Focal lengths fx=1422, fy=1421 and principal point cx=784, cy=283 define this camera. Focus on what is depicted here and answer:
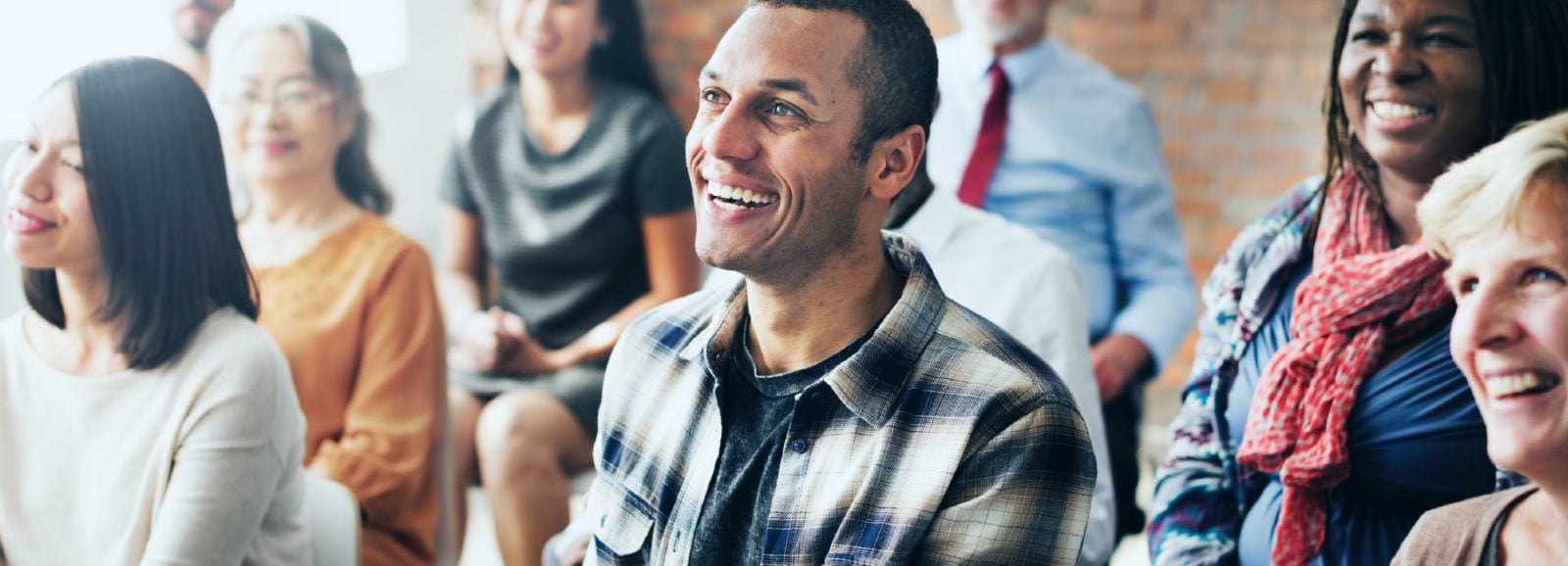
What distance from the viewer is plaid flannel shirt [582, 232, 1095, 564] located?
130cm

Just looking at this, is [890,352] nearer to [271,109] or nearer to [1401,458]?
[1401,458]

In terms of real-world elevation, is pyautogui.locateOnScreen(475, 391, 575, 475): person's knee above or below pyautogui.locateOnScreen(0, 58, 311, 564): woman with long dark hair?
below

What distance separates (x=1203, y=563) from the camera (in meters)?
1.78

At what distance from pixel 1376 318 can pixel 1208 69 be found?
11.4ft

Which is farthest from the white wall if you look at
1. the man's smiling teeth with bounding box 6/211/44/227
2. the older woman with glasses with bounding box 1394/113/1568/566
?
the older woman with glasses with bounding box 1394/113/1568/566

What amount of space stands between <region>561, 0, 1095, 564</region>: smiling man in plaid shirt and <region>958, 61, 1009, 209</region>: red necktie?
127cm

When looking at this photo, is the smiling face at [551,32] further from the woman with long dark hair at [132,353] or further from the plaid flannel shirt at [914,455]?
the plaid flannel shirt at [914,455]

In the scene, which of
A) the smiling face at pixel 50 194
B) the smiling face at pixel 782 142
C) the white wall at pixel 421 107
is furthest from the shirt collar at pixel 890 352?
the white wall at pixel 421 107

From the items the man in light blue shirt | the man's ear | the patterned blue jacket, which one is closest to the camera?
the man's ear

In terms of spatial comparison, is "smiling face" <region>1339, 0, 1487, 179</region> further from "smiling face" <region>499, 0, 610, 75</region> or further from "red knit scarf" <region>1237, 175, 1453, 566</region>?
"smiling face" <region>499, 0, 610, 75</region>

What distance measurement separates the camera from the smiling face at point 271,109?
2389mm

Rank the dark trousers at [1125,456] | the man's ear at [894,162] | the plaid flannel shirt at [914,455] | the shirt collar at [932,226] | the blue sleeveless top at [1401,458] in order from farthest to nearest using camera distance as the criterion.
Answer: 1. the dark trousers at [1125,456]
2. the shirt collar at [932,226]
3. the blue sleeveless top at [1401,458]
4. the man's ear at [894,162]
5. the plaid flannel shirt at [914,455]

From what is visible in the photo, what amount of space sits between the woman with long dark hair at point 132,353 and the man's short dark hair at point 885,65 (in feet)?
2.50

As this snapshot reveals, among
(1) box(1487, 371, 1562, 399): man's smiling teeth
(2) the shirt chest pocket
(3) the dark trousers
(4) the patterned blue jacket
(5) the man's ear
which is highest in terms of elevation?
(5) the man's ear
